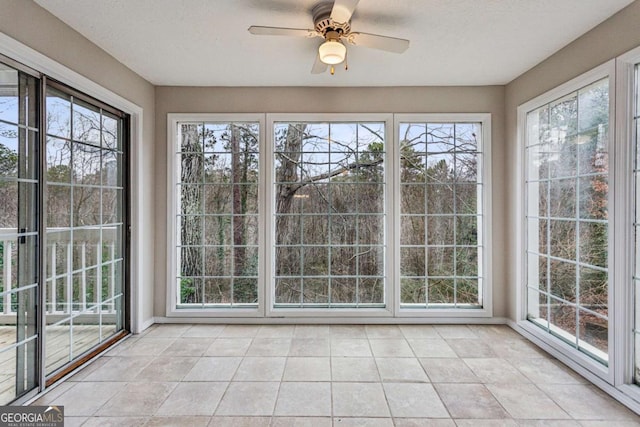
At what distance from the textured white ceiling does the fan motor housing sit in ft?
0.21

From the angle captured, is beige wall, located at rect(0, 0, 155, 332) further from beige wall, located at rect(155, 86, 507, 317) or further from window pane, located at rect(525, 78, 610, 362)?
window pane, located at rect(525, 78, 610, 362)

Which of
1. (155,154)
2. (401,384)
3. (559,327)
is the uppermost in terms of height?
(155,154)

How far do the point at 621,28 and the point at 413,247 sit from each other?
98.8 inches

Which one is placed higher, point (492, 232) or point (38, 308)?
point (492, 232)

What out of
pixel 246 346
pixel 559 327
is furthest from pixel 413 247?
pixel 246 346

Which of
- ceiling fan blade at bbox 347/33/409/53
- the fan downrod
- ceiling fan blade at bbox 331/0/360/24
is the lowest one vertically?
ceiling fan blade at bbox 347/33/409/53

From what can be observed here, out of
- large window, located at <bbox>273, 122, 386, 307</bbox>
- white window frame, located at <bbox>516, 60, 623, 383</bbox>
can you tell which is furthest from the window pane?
large window, located at <bbox>273, 122, 386, 307</bbox>

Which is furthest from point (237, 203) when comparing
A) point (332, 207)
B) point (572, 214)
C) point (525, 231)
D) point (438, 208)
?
point (572, 214)

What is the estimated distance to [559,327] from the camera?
3.10 m

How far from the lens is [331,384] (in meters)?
2.53

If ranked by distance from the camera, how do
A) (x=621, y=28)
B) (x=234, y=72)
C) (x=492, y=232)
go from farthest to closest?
(x=492, y=232)
(x=234, y=72)
(x=621, y=28)

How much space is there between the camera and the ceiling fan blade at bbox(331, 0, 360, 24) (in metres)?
1.94

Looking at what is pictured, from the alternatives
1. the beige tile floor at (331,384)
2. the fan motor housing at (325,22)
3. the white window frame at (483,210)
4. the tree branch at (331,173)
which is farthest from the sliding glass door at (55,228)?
the white window frame at (483,210)

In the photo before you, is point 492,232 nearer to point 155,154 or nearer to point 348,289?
point 348,289
